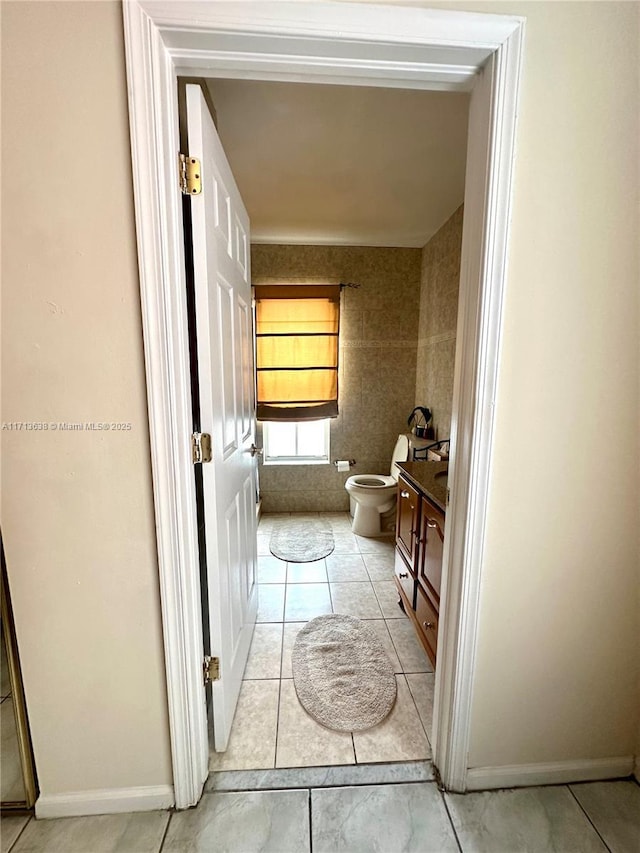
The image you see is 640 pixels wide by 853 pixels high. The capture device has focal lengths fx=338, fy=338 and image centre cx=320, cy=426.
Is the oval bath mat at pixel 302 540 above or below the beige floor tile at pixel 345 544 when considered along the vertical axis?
above

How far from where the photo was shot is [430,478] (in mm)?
1716

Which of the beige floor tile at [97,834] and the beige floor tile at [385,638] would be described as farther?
the beige floor tile at [385,638]

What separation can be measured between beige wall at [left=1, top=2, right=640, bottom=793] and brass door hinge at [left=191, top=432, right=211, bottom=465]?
0.13m

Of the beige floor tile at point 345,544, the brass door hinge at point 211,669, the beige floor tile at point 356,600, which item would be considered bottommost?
the beige floor tile at point 345,544

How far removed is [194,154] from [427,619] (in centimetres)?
193

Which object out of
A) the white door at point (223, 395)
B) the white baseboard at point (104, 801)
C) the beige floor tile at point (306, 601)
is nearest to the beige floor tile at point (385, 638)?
the beige floor tile at point (306, 601)

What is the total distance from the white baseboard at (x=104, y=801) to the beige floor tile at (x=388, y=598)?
1.25 meters

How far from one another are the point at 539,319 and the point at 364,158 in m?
1.54

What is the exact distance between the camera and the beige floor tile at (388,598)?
197 centimetres

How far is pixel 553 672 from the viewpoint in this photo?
1.12 meters

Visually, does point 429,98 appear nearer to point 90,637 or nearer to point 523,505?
point 523,505

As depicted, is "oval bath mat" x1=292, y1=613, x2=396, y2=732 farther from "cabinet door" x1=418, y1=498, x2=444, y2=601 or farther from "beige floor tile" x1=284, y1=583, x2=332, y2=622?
"cabinet door" x1=418, y1=498, x2=444, y2=601

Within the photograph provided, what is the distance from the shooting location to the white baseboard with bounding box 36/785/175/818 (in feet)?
3.45

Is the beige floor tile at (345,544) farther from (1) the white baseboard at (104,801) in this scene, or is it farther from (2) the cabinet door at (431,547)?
(1) the white baseboard at (104,801)
